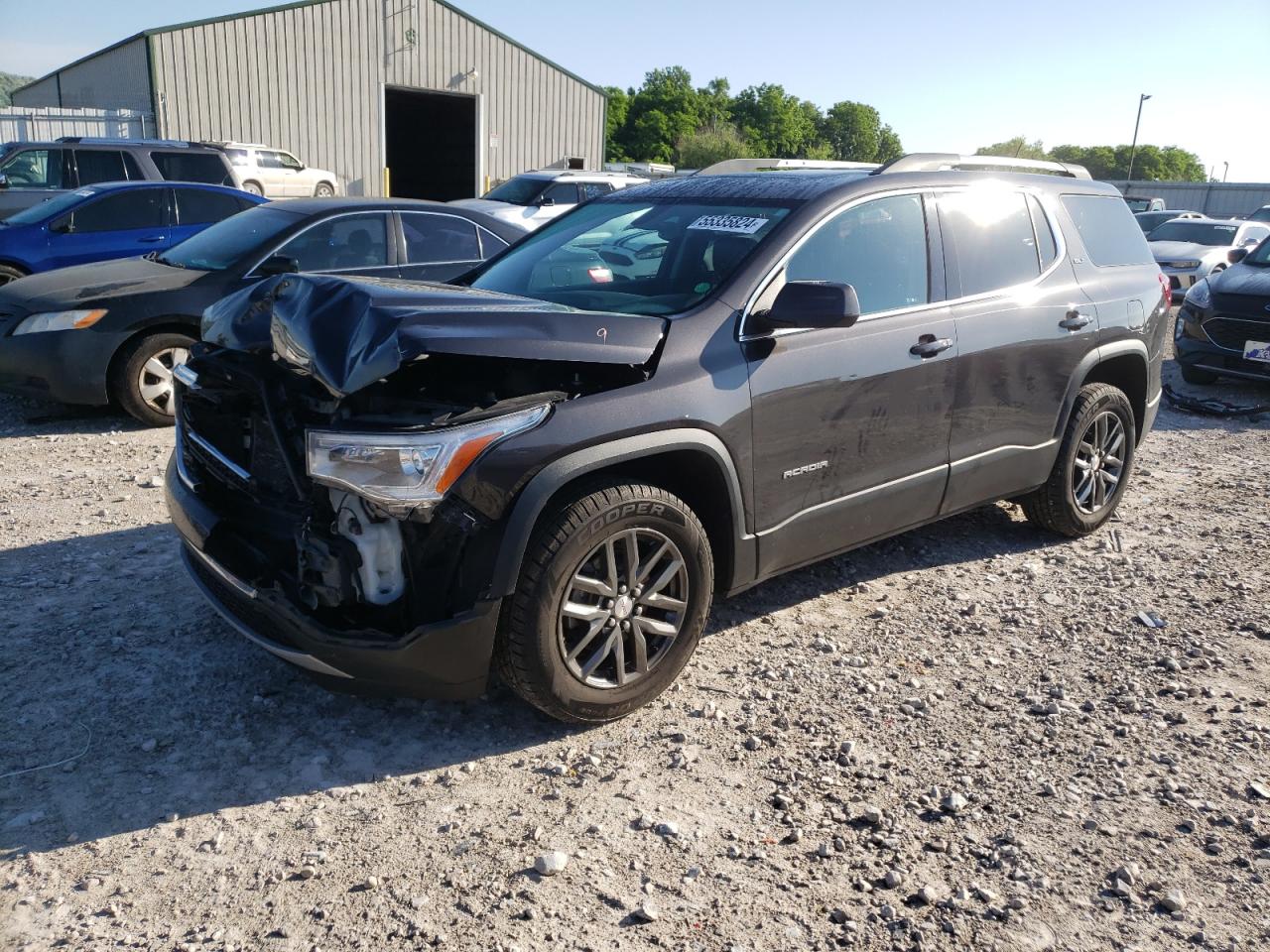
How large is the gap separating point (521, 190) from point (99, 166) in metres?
6.45

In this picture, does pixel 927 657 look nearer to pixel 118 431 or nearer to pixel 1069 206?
pixel 1069 206

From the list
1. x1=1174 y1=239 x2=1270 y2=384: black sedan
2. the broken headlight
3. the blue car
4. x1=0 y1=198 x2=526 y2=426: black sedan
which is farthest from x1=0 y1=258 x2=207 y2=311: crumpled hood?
x1=1174 y1=239 x2=1270 y2=384: black sedan

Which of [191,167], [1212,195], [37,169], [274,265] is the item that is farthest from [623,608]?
Answer: [1212,195]

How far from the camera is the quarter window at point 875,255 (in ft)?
12.8

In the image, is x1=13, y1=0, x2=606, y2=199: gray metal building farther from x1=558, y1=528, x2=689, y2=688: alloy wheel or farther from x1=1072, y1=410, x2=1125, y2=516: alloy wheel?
x1=558, y1=528, x2=689, y2=688: alloy wheel

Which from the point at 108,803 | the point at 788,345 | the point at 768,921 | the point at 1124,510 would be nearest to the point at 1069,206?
the point at 1124,510

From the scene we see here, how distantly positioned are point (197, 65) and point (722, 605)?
2535cm

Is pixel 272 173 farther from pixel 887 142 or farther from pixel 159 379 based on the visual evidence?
pixel 887 142

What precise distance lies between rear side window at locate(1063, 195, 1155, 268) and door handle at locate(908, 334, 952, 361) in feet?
4.92

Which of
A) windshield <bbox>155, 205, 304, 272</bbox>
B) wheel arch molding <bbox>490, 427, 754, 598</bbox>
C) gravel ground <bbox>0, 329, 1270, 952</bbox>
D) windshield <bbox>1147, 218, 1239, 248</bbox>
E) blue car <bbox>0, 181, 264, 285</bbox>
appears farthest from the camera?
windshield <bbox>1147, 218, 1239, 248</bbox>

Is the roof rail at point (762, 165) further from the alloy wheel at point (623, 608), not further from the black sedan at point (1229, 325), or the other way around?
the black sedan at point (1229, 325)

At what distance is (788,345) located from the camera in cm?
374

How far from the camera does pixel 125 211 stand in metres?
9.99

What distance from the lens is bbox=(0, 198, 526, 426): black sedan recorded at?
6.78 meters
